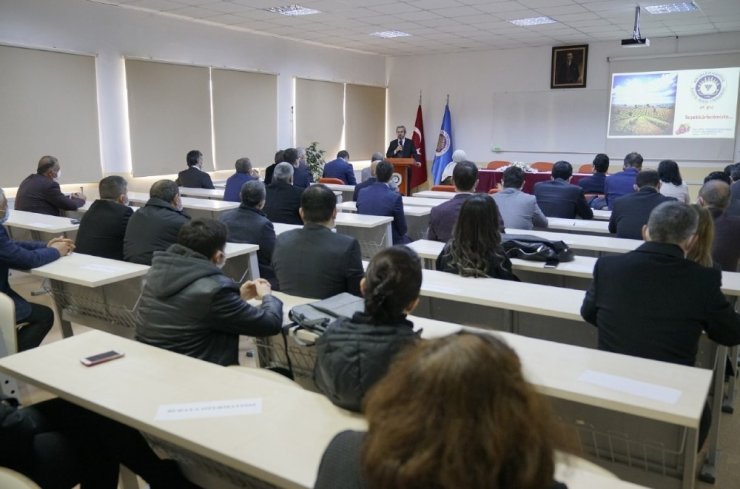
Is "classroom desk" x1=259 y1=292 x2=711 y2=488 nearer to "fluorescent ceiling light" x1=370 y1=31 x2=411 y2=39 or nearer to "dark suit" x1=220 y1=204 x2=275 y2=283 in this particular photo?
"dark suit" x1=220 y1=204 x2=275 y2=283

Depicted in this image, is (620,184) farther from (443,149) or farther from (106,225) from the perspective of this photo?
(443,149)

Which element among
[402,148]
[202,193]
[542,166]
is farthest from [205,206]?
[542,166]

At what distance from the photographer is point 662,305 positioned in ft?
7.21

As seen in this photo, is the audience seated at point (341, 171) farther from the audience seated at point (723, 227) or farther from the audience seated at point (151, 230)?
the audience seated at point (723, 227)

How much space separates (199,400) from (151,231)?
2198 millimetres

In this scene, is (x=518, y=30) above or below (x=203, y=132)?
above

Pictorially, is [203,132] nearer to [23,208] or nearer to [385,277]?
[23,208]

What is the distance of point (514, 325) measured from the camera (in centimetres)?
296

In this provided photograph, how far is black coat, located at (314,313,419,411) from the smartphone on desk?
84cm

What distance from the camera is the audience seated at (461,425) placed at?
80cm

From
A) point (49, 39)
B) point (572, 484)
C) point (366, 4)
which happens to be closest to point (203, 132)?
point (49, 39)

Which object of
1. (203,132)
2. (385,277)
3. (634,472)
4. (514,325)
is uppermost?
(203,132)

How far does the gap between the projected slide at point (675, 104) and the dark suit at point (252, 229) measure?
8263 mm

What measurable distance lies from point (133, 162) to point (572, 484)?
7.85m
